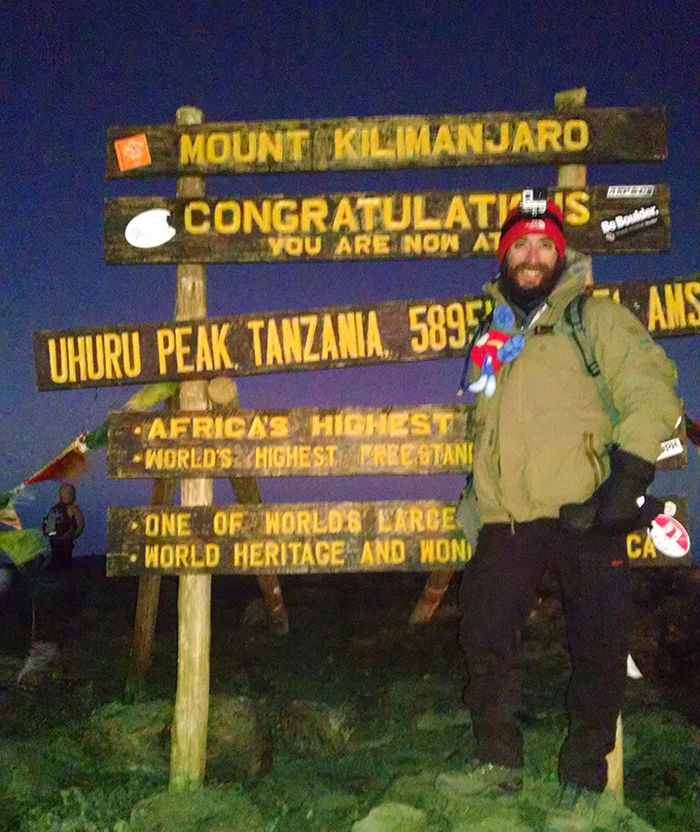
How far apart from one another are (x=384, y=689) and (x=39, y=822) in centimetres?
356

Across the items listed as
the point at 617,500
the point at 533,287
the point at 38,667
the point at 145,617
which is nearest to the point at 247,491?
the point at 145,617

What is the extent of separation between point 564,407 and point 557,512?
52 cm

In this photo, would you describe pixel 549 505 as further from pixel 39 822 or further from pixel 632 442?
pixel 39 822

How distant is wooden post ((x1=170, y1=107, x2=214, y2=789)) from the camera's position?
4848 millimetres

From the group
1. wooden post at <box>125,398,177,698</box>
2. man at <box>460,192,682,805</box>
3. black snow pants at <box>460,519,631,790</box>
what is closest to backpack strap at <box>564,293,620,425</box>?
man at <box>460,192,682,805</box>

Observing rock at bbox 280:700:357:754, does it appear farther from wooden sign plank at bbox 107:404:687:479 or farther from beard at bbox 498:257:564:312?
beard at bbox 498:257:564:312

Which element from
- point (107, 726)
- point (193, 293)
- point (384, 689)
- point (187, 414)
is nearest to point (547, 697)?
point (384, 689)

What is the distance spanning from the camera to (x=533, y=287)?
3910 mm

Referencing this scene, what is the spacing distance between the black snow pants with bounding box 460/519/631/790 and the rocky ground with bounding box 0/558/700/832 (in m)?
0.31

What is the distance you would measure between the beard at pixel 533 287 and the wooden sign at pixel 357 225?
39.4 inches

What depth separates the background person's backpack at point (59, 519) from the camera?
13.6 meters

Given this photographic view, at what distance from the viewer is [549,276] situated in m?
3.91

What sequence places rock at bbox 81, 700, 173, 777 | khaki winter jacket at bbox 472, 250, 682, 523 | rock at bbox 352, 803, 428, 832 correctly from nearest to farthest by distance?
1. khaki winter jacket at bbox 472, 250, 682, 523
2. rock at bbox 352, 803, 428, 832
3. rock at bbox 81, 700, 173, 777

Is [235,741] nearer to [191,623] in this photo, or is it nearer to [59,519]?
[191,623]
